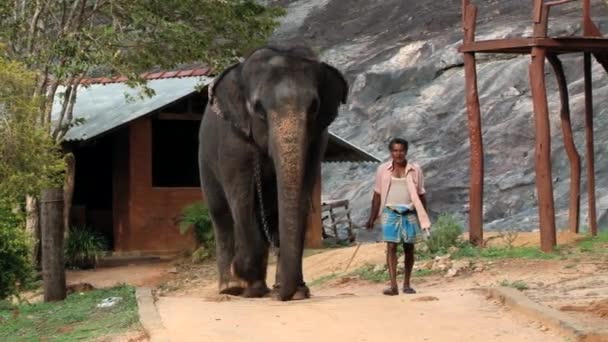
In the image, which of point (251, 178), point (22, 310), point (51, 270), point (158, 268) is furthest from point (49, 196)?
point (158, 268)

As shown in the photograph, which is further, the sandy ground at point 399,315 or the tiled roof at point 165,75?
the tiled roof at point 165,75

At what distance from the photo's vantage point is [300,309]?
31.1ft

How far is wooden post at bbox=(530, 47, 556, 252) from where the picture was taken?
15312 mm

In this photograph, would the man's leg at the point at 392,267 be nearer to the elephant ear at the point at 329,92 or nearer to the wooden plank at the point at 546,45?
the elephant ear at the point at 329,92

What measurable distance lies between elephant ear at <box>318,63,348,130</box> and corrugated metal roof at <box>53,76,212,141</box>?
38.6 ft

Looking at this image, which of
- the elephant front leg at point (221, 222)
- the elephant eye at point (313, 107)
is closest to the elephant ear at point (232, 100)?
the elephant eye at point (313, 107)

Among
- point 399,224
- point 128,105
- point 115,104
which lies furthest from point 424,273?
point 115,104

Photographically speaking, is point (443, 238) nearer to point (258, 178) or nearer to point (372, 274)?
point (372, 274)

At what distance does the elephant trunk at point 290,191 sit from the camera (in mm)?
9844

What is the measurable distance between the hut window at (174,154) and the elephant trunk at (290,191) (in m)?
16.7

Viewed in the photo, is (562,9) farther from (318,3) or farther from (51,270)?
(51,270)

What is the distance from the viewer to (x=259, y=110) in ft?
34.5

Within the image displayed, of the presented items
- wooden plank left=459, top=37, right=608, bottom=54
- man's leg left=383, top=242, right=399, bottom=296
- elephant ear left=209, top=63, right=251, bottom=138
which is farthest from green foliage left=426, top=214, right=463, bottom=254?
elephant ear left=209, top=63, right=251, bottom=138

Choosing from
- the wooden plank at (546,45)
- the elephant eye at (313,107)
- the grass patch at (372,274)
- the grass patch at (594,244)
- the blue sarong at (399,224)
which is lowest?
the grass patch at (372,274)
